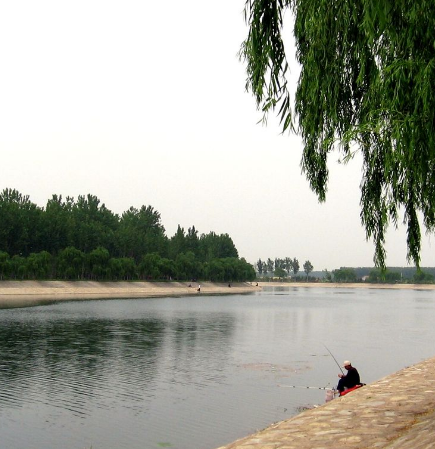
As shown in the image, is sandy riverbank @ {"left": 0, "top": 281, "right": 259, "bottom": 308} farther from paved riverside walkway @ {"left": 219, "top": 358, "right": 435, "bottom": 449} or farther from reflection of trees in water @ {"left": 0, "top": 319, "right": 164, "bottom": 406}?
paved riverside walkway @ {"left": 219, "top": 358, "right": 435, "bottom": 449}

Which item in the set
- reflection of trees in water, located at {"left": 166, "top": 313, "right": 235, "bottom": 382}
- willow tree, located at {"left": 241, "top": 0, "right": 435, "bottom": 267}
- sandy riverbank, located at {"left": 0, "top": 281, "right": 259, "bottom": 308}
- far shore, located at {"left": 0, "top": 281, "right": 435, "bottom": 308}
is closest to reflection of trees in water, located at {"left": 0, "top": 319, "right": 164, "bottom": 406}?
reflection of trees in water, located at {"left": 166, "top": 313, "right": 235, "bottom": 382}

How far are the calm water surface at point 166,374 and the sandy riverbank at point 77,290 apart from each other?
43.4 m

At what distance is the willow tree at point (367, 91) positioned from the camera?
28.3ft

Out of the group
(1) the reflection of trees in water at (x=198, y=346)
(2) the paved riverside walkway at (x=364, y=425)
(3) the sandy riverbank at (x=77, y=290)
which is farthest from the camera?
(3) the sandy riverbank at (x=77, y=290)

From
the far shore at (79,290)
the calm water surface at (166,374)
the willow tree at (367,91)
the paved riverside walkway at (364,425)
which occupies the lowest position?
the calm water surface at (166,374)

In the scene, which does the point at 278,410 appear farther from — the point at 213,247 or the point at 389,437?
the point at 213,247

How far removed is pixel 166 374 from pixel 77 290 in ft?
297

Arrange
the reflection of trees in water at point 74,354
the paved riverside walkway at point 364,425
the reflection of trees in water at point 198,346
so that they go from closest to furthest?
the paved riverside walkway at point 364,425
the reflection of trees in water at point 74,354
the reflection of trees in water at point 198,346

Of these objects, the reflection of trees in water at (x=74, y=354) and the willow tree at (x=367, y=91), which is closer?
the willow tree at (x=367, y=91)

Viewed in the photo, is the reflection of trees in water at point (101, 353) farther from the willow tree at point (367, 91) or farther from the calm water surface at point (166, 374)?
the willow tree at point (367, 91)

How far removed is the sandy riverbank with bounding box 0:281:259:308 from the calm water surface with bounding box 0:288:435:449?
1709 inches

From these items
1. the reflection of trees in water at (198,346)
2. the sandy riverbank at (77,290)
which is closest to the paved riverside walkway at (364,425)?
the reflection of trees in water at (198,346)

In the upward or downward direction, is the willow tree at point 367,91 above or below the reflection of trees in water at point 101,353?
above

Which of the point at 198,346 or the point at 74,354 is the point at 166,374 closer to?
the point at 74,354
